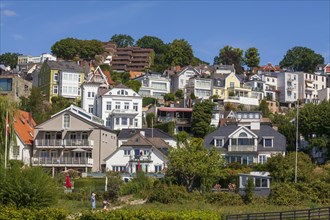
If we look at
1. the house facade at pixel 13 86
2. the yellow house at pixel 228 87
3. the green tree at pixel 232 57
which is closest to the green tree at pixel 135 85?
the yellow house at pixel 228 87

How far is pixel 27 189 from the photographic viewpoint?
41156 mm

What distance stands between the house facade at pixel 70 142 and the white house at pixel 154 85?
39080 mm

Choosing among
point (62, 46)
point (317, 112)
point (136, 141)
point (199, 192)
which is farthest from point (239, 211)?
point (62, 46)

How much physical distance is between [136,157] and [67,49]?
79.3 metres

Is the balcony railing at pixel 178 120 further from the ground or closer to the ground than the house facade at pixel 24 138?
further from the ground

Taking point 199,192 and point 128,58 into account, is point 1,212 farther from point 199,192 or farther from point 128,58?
point 128,58

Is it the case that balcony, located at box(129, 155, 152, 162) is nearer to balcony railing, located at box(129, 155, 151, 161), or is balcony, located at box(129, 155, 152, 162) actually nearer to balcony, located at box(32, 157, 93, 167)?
balcony railing, located at box(129, 155, 151, 161)

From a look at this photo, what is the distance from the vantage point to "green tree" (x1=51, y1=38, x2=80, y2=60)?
496ft

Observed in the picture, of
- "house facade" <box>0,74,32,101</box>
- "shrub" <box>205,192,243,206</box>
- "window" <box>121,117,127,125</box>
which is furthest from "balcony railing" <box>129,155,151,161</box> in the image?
"house facade" <box>0,74,32,101</box>

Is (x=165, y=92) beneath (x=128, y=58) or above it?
beneath

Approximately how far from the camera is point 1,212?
38.0m

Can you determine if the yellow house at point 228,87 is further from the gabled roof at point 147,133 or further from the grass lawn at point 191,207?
the grass lawn at point 191,207

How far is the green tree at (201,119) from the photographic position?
9500 centimetres

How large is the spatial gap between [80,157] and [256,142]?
61.7 ft
